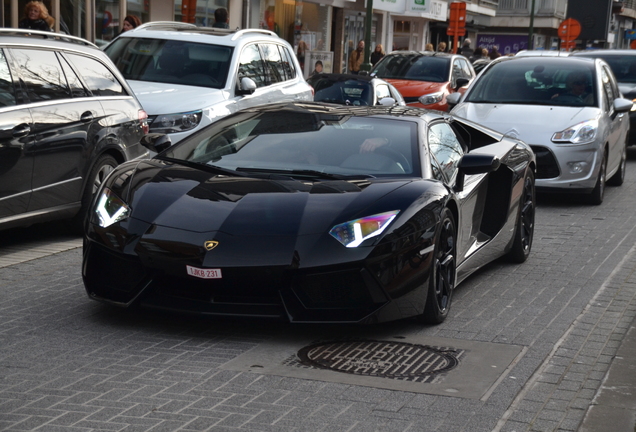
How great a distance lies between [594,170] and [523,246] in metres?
4.25

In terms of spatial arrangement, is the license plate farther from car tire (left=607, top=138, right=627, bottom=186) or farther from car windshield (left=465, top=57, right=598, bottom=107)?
car tire (left=607, top=138, right=627, bottom=186)

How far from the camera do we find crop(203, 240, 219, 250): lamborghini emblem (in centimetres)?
561

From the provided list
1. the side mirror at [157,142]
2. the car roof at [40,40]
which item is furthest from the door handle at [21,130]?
the side mirror at [157,142]

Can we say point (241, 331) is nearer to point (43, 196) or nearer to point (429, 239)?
point (429, 239)

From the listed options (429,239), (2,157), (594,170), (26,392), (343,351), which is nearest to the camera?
(26,392)

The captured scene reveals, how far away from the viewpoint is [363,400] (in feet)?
15.6

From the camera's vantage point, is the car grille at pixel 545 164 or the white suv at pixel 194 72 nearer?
the white suv at pixel 194 72

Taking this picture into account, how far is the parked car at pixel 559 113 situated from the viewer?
1240 cm

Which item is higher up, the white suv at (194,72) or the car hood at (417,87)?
the white suv at (194,72)

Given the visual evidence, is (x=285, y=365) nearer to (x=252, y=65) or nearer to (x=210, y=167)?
(x=210, y=167)

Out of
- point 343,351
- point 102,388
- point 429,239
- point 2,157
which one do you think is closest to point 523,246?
point 429,239

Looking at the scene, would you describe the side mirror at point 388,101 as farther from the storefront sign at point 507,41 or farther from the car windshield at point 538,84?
the storefront sign at point 507,41

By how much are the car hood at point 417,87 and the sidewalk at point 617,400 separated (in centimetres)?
1599

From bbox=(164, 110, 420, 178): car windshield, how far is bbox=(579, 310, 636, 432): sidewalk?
67.2 inches
